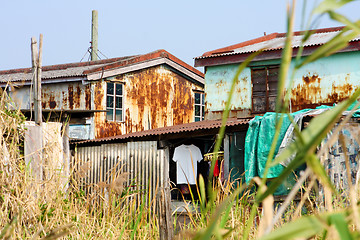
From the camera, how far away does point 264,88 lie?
1240 centimetres

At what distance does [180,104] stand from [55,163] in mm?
12801

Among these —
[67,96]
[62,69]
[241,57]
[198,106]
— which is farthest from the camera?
[198,106]

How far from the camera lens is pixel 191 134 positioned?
10961 millimetres

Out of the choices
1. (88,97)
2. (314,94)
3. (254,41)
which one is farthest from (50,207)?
(254,41)

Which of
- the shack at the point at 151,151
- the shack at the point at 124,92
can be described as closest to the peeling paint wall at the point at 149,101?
the shack at the point at 124,92

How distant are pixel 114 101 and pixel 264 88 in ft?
17.2

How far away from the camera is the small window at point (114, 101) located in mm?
15078

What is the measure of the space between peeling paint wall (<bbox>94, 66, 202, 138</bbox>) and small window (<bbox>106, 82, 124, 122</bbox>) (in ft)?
0.46

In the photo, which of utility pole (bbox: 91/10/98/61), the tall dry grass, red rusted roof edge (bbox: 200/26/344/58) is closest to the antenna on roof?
utility pole (bbox: 91/10/98/61)

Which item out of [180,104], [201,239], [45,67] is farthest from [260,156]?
[45,67]

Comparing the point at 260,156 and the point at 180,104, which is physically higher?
the point at 180,104

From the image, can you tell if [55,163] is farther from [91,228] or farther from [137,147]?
[137,147]

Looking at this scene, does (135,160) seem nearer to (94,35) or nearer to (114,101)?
(114,101)

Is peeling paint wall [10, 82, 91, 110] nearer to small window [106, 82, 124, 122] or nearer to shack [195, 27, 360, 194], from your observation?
small window [106, 82, 124, 122]
